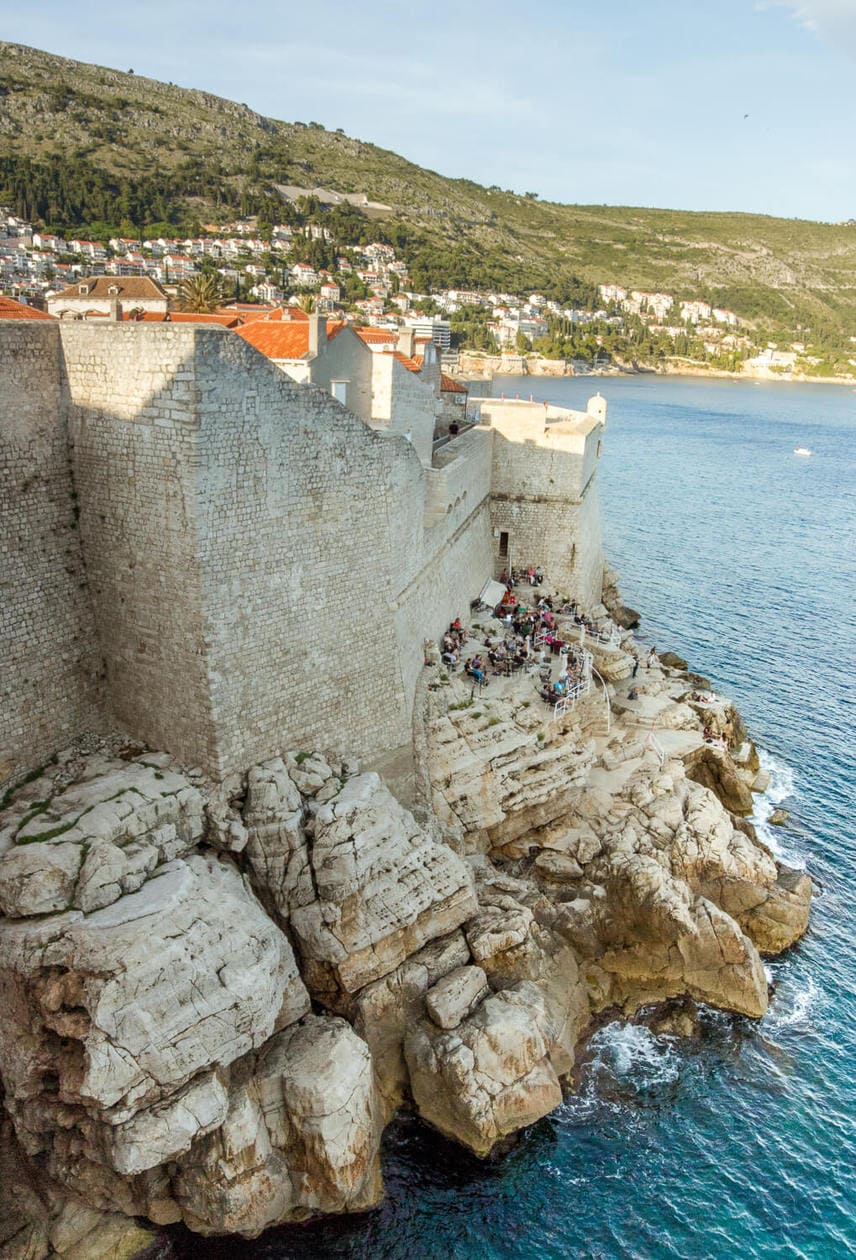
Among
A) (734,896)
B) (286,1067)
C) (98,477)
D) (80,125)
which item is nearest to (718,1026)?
(734,896)

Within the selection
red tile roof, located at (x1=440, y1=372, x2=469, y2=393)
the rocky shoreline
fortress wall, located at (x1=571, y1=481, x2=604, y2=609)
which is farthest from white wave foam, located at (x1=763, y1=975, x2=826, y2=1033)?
red tile roof, located at (x1=440, y1=372, x2=469, y2=393)

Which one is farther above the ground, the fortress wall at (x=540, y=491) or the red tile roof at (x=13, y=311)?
the red tile roof at (x=13, y=311)

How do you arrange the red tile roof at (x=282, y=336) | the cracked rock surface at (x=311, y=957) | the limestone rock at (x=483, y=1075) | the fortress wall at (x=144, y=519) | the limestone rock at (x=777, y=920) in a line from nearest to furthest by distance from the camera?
1. the cracked rock surface at (x=311, y=957)
2. the fortress wall at (x=144, y=519)
3. the limestone rock at (x=483, y=1075)
4. the limestone rock at (x=777, y=920)
5. the red tile roof at (x=282, y=336)

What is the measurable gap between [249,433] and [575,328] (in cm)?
15640

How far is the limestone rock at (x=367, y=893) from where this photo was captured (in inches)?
573

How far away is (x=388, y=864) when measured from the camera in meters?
15.2

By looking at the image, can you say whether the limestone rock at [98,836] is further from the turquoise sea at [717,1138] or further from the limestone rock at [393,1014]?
the turquoise sea at [717,1138]

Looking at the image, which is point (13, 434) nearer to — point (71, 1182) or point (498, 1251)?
point (71, 1182)

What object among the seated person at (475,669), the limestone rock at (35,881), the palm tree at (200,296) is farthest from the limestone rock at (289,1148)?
the palm tree at (200,296)

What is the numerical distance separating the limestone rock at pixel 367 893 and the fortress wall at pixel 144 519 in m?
2.69

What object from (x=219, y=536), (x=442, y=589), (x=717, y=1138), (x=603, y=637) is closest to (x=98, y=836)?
(x=219, y=536)

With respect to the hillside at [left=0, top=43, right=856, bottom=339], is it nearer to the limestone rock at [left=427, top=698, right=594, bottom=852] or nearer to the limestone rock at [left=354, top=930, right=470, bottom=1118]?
the limestone rock at [left=427, top=698, right=594, bottom=852]

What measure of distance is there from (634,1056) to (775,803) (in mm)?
11083

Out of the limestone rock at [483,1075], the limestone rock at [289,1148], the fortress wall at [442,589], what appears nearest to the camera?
the limestone rock at [289,1148]
